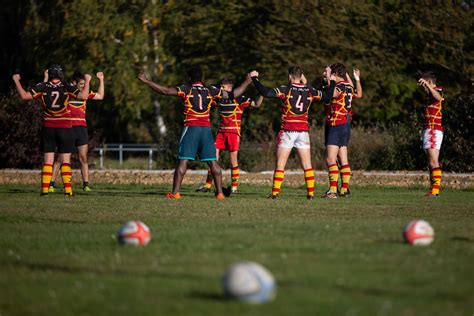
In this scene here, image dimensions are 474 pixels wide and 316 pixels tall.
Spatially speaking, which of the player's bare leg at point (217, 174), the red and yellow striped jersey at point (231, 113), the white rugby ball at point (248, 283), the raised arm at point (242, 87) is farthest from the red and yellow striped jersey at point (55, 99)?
the white rugby ball at point (248, 283)

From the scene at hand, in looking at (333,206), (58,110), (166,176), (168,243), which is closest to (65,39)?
(166,176)

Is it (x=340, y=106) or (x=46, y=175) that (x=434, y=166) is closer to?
(x=340, y=106)

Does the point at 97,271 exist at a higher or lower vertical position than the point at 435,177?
lower

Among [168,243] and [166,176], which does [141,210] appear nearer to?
[168,243]

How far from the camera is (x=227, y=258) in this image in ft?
30.8

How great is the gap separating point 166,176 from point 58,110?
7.70 meters

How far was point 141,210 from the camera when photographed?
15.0 meters

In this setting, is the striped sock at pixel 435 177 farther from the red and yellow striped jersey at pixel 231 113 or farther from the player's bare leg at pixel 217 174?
the red and yellow striped jersey at pixel 231 113

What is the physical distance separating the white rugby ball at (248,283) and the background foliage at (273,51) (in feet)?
68.3

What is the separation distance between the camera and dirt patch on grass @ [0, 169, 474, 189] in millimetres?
23406

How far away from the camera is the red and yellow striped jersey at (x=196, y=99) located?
684 inches

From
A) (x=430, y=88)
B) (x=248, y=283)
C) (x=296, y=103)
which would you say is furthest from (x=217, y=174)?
(x=248, y=283)

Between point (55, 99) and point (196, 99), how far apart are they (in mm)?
2745

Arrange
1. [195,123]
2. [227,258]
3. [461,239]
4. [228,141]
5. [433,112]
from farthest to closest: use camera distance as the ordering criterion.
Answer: [228,141] < [433,112] < [195,123] < [461,239] < [227,258]
